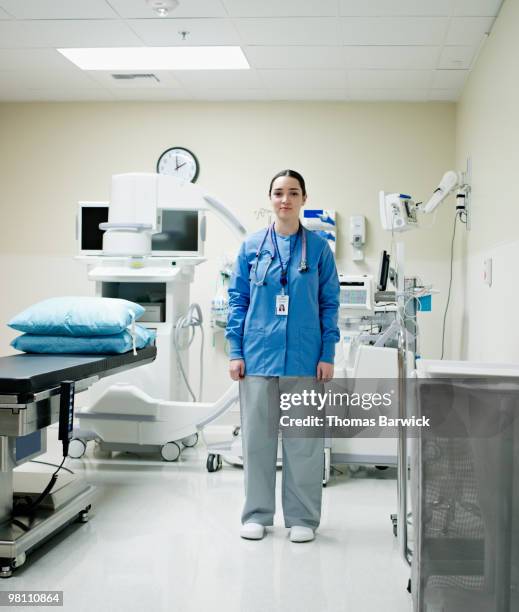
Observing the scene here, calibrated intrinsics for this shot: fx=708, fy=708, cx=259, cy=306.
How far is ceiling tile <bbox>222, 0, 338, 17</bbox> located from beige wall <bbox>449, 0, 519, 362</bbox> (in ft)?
2.98

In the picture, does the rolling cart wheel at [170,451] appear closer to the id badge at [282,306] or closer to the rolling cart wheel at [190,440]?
the rolling cart wheel at [190,440]

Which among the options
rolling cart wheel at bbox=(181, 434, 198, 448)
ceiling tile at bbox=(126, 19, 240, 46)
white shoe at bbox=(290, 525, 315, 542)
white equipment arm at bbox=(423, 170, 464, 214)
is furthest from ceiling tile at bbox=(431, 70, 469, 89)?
white shoe at bbox=(290, 525, 315, 542)

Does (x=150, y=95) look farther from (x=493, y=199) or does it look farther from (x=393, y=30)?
(x=493, y=199)

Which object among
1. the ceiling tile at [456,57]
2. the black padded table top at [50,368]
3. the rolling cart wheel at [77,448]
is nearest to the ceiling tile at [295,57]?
the ceiling tile at [456,57]

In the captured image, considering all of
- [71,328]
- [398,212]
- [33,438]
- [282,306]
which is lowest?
[33,438]

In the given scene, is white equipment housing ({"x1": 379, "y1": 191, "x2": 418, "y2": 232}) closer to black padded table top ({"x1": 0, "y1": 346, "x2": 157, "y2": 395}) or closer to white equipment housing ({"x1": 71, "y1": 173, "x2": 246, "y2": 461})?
white equipment housing ({"x1": 71, "y1": 173, "x2": 246, "y2": 461})

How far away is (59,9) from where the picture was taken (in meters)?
3.84

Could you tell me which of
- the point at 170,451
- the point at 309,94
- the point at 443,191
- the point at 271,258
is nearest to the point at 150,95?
the point at 309,94

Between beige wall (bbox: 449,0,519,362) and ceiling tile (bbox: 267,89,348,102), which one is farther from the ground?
ceiling tile (bbox: 267,89,348,102)

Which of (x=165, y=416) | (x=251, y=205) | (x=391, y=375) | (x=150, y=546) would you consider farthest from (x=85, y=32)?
(x=150, y=546)

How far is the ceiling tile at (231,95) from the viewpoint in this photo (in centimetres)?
524

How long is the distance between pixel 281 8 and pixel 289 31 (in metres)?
0.32

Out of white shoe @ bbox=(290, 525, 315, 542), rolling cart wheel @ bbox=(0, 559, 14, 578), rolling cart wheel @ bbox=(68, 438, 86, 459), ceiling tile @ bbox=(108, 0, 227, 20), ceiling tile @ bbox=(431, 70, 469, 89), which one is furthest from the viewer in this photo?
ceiling tile @ bbox=(431, 70, 469, 89)

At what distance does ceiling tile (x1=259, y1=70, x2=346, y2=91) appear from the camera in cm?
479
